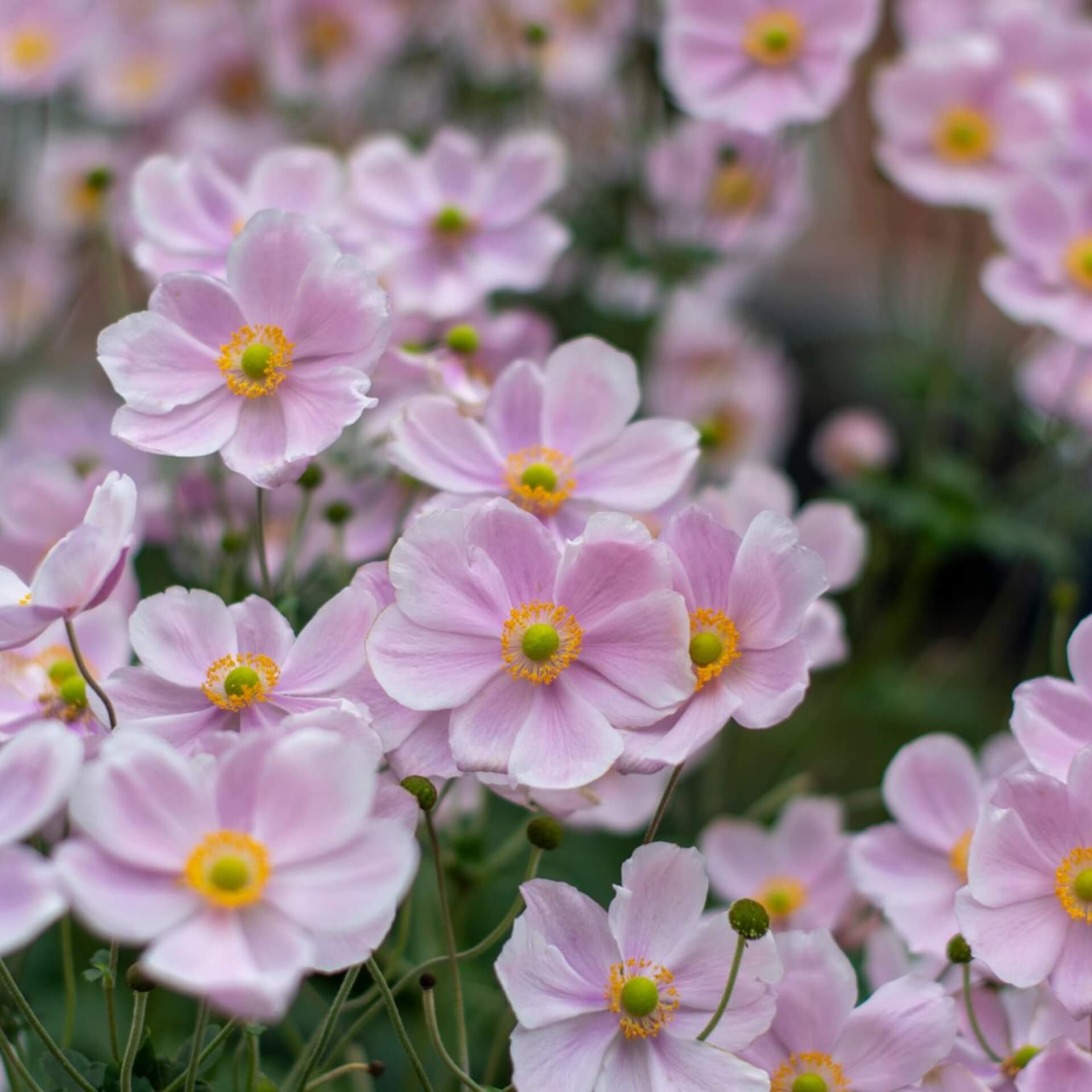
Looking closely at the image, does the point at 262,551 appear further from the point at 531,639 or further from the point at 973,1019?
the point at 973,1019

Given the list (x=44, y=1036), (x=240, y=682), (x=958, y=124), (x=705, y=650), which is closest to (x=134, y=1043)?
(x=44, y=1036)

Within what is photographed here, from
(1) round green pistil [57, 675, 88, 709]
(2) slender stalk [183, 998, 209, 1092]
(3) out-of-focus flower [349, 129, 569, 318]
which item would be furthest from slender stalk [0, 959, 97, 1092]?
(3) out-of-focus flower [349, 129, 569, 318]

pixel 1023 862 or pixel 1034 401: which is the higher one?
pixel 1023 862

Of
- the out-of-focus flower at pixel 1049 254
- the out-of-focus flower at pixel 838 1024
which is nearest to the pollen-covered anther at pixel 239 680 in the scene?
the out-of-focus flower at pixel 838 1024

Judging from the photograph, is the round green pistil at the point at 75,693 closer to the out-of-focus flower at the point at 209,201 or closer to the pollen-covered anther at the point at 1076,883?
the out-of-focus flower at the point at 209,201

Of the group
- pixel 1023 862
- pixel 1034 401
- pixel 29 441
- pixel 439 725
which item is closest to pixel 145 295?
pixel 29 441

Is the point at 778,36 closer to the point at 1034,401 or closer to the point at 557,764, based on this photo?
the point at 1034,401
